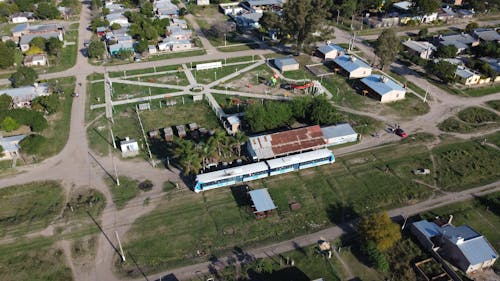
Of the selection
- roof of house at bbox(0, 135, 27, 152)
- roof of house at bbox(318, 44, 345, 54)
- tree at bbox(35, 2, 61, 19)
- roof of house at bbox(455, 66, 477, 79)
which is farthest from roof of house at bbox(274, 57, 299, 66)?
tree at bbox(35, 2, 61, 19)

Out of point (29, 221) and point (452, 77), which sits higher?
point (452, 77)

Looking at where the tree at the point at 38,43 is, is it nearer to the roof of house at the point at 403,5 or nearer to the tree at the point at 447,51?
the tree at the point at 447,51

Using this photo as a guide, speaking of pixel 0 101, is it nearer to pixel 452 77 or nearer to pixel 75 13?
pixel 75 13

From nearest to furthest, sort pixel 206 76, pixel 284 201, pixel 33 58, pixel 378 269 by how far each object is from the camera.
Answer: pixel 378 269 < pixel 284 201 < pixel 206 76 < pixel 33 58

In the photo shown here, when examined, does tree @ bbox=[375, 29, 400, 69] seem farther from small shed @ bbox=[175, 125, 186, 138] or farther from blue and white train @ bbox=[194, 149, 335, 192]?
small shed @ bbox=[175, 125, 186, 138]

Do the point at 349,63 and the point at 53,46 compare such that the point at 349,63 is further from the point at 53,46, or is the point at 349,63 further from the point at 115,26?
the point at 53,46

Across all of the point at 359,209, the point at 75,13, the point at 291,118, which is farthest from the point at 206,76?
the point at 75,13
